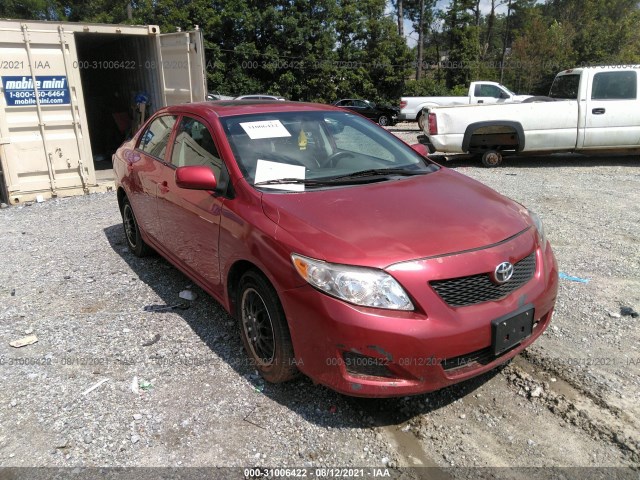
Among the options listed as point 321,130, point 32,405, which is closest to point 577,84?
point 321,130

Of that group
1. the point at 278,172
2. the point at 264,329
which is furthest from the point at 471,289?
the point at 278,172

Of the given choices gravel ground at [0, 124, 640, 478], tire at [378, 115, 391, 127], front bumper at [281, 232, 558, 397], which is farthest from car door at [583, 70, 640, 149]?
tire at [378, 115, 391, 127]

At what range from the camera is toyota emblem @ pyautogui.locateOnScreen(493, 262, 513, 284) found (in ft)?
8.77

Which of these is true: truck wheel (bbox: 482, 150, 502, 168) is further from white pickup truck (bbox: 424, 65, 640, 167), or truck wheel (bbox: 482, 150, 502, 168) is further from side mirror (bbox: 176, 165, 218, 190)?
side mirror (bbox: 176, 165, 218, 190)

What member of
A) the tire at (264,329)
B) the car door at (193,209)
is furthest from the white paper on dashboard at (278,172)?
the tire at (264,329)

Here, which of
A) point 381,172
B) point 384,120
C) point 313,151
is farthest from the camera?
point 384,120

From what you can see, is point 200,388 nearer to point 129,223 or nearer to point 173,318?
point 173,318

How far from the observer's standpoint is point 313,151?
3.74 meters

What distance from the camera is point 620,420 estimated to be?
2811 mm

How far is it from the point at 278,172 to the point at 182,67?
263 inches

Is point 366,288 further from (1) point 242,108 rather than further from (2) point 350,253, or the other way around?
(1) point 242,108

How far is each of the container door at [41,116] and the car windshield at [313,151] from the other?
6047mm

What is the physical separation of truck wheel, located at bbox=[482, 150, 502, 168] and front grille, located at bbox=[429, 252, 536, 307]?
8.33 m

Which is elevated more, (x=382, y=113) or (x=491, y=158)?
(x=382, y=113)
